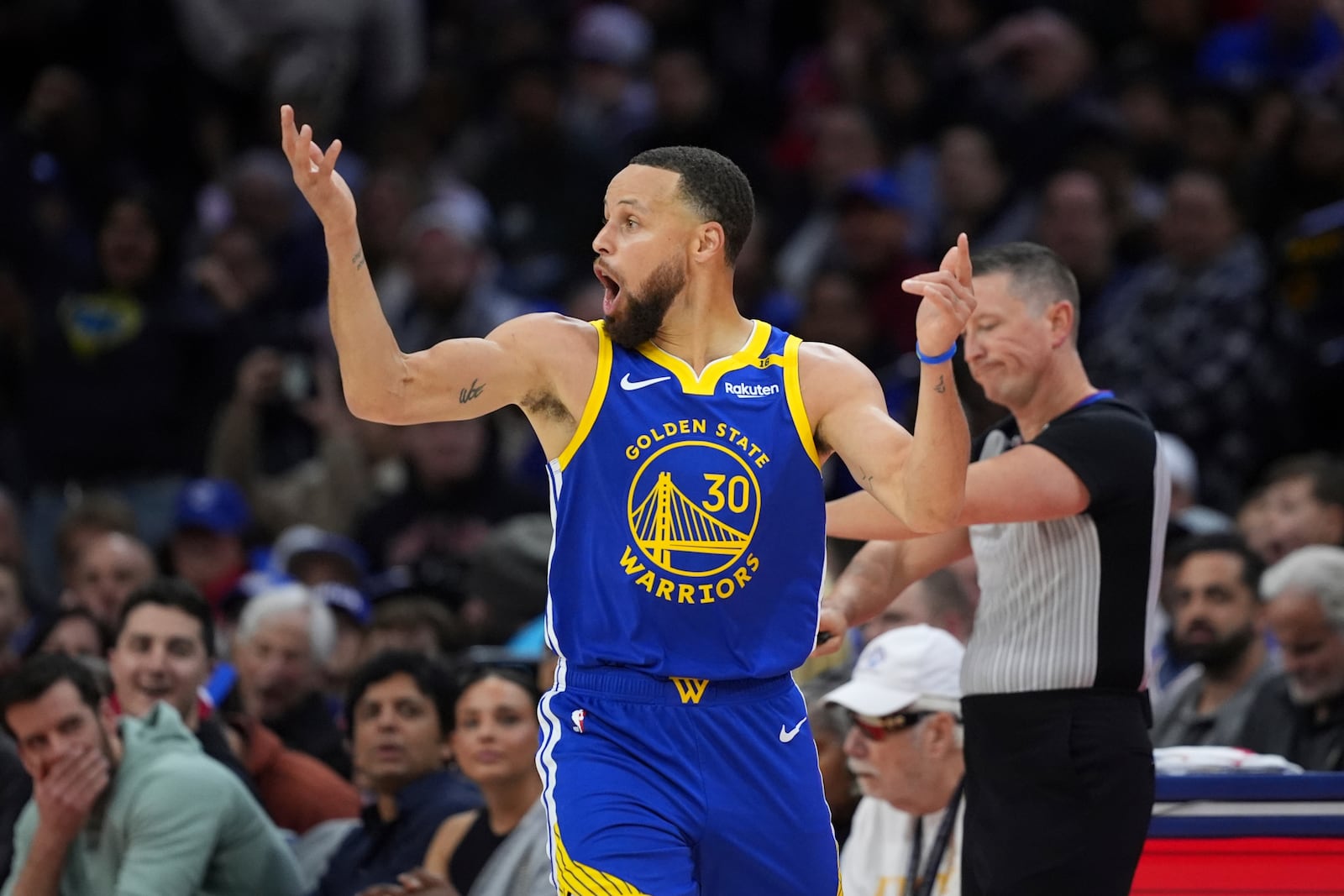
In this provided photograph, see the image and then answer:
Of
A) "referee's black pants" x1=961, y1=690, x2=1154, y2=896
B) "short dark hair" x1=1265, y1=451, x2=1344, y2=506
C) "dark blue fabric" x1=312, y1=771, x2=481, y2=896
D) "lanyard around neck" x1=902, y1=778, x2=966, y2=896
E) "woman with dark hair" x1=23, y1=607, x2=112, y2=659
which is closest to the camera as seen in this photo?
"referee's black pants" x1=961, y1=690, x2=1154, y2=896

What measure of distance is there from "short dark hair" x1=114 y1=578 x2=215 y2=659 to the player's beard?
352 centimetres

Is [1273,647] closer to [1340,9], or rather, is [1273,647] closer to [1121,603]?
Result: [1121,603]

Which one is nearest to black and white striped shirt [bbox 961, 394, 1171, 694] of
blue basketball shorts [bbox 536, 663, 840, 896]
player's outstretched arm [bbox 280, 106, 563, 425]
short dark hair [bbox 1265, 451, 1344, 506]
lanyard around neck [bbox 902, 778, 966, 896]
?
blue basketball shorts [bbox 536, 663, 840, 896]

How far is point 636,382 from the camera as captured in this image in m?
4.32

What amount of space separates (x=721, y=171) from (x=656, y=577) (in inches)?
37.3

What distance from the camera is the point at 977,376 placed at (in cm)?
515

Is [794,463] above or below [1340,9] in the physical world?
below

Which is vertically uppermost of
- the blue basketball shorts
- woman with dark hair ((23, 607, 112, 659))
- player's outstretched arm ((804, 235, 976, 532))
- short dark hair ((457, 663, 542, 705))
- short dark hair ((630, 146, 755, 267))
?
short dark hair ((630, 146, 755, 267))

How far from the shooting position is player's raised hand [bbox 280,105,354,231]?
406 cm

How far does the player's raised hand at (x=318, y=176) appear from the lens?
406 centimetres

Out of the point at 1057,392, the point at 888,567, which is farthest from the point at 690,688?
the point at 1057,392

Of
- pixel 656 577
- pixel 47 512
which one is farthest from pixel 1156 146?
pixel 656 577

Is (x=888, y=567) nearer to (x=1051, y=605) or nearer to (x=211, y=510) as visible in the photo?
(x=1051, y=605)

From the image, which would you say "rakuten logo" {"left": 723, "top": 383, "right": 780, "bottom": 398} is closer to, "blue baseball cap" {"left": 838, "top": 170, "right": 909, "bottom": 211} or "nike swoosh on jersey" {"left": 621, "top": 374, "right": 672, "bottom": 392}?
"nike swoosh on jersey" {"left": 621, "top": 374, "right": 672, "bottom": 392}
